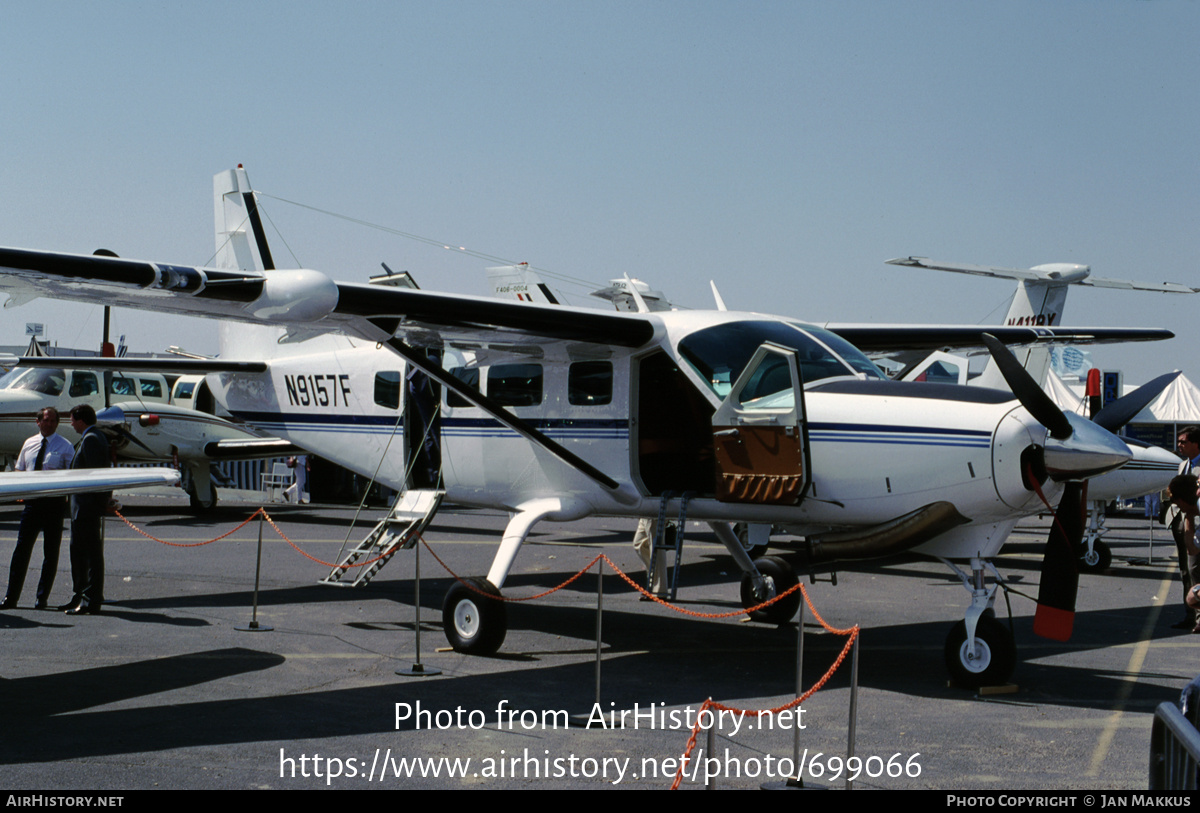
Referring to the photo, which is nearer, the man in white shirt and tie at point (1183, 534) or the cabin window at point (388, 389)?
the man in white shirt and tie at point (1183, 534)

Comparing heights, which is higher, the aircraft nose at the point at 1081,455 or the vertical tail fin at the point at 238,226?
the vertical tail fin at the point at 238,226

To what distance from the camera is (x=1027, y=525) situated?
2644 cm

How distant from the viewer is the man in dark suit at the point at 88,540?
10.2 metres

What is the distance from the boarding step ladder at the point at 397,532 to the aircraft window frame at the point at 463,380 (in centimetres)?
97

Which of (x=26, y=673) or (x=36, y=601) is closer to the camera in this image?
(x=26, y=673)

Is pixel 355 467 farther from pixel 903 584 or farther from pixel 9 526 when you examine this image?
pixel 9 526

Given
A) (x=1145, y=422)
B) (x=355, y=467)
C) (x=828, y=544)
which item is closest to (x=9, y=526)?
(x=355, y=467)

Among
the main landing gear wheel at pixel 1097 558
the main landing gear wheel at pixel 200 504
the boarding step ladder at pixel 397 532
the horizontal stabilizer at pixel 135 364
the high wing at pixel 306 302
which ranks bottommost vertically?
the main landing gear wheel at pixel 200 504

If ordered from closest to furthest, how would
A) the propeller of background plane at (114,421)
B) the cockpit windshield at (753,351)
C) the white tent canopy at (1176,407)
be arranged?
the cockpit windshield at (753,351) → the propeller of background plane at (114,421) → the white tent canopy at (1176,407)

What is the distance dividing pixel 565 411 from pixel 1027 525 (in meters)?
20.4

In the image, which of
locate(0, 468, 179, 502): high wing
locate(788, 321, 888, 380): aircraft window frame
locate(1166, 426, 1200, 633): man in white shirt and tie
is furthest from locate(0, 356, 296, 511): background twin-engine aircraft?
locate(1166, 426, 1200, 633): man in white shirt and tie

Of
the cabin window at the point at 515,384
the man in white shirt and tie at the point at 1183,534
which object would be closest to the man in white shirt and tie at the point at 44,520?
the cabin window at the point at 515,384

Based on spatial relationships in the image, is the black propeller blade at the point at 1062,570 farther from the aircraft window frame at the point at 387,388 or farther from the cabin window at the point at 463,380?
the aircraft window frame at the point at 387,388

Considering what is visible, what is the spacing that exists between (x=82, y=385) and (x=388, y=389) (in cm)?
1397
